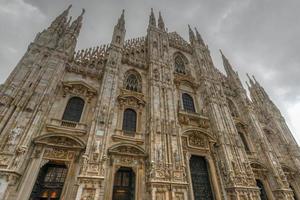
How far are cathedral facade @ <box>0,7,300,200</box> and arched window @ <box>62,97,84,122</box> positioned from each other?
72 mm

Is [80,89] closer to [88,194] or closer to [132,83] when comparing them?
[132,83]

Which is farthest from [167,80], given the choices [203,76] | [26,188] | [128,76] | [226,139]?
[26,188]

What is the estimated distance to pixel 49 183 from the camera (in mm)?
9695

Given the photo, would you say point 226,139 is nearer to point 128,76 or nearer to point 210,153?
point 210,153

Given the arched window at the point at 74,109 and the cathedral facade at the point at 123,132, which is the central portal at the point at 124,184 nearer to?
the cathedral facade at the point at 123,132

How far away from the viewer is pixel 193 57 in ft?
77.3

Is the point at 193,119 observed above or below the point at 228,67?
below

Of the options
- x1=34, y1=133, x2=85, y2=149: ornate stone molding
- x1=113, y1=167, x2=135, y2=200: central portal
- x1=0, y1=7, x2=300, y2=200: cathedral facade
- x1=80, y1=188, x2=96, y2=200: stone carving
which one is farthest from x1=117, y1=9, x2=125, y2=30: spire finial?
x1=80, y1=188, x2=96, y2=200: stone carving

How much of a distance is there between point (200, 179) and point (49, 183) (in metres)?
11.2

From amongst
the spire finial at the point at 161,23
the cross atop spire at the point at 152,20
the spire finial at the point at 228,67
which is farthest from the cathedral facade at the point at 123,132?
the spire finial at the point at 228,67

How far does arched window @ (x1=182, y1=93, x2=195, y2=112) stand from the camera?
1820cm

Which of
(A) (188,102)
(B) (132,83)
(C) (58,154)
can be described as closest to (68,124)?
(C) (58,154)

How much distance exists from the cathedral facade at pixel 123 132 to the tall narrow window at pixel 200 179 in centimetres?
9

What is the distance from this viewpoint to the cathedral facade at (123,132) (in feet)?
31.3
